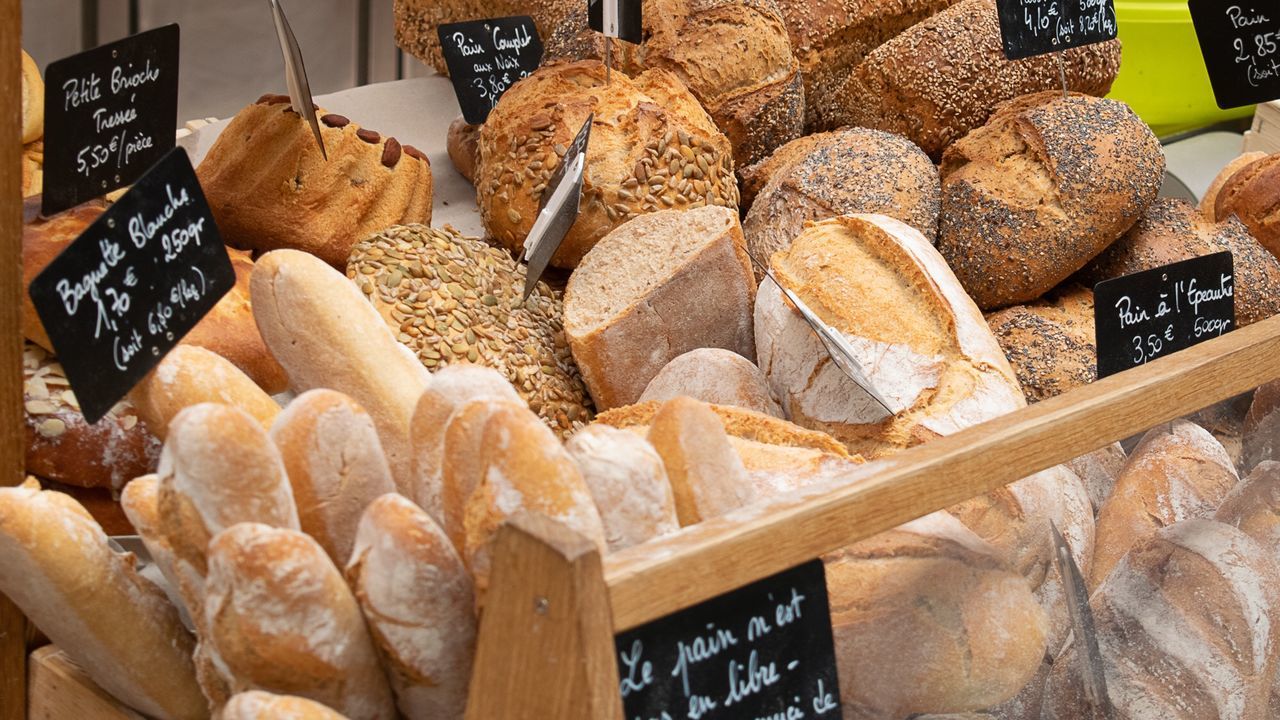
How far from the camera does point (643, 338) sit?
4.81ft

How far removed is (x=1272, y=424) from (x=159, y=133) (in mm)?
1159

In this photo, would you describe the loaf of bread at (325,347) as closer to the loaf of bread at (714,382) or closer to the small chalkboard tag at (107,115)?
the small chalkboard tag at (107,115)

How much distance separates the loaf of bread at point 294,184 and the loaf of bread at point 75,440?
403 mm

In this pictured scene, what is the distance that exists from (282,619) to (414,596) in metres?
0.08

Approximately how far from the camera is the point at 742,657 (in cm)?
70

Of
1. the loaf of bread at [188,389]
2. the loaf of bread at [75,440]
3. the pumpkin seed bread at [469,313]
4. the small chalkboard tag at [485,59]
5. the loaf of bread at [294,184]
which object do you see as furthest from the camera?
the small chalkboard tag at [485,59]

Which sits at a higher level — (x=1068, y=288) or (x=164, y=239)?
(x=164, y=239)

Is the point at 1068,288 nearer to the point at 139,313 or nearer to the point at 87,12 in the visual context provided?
the point at 139,313

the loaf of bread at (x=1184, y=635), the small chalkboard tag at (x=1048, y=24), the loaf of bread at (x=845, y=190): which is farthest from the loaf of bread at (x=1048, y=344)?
the loaf of bread at (x=1184, y=635)

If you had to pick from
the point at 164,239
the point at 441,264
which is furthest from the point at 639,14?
the point at 164,239

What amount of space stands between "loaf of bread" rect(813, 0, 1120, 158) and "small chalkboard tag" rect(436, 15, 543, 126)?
0.58 m

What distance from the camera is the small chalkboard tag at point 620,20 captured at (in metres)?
1.57

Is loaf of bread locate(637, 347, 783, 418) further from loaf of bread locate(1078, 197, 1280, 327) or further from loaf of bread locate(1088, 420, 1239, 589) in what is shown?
loaf of bread locate(1078, 197, 1280, 327)

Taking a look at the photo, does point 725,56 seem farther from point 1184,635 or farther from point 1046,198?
point 1184,635
